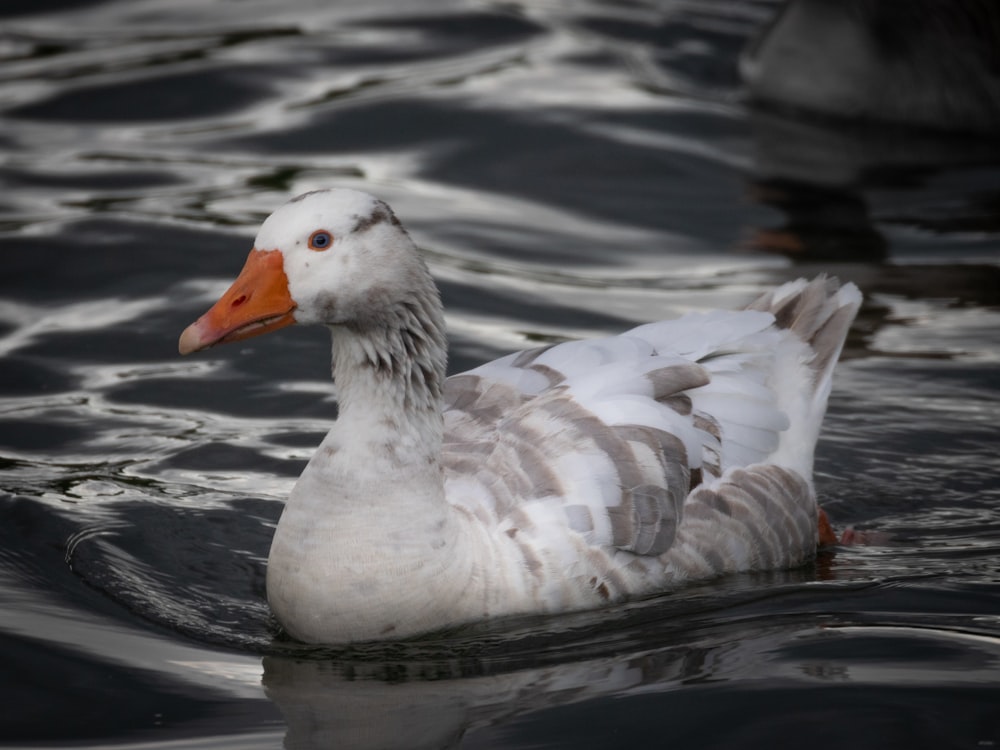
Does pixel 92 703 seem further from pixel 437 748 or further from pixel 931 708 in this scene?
pixel 931 708

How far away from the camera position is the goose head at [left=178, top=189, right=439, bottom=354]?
5.54m

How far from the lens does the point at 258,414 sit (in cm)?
844

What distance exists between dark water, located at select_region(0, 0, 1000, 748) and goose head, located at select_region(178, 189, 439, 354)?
124 centimetres

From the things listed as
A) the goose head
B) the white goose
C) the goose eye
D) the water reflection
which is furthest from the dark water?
the goose eye

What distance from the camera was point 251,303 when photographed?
554 cm

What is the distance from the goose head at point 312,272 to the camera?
18.2 ft

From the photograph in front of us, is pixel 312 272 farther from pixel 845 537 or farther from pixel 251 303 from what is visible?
pixel 845 537

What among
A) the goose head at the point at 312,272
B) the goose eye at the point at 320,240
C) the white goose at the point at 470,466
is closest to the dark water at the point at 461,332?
the white goose at the point at 470,466

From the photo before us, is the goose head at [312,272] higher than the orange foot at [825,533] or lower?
higher

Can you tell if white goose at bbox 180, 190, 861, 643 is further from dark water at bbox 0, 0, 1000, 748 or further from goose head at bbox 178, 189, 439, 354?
Answer: dark water at bbox 0, 0, 1000, 748

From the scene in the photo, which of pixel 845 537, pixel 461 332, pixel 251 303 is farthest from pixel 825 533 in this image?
pixel 461 332

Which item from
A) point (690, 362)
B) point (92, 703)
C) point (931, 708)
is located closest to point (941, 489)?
point (690, 362)

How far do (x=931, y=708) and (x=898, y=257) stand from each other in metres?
5.94

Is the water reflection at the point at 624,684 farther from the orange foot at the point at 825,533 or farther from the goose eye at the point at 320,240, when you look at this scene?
the goose eye at the point at 320,240
